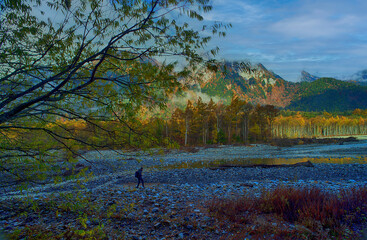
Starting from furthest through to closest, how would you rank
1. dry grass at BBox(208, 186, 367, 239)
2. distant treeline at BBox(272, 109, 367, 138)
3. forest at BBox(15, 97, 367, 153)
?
distant treeline at BBox(272, 109, 367, 138) < dry grass at BBox(208, 186, 367, 239) < forest at BBox(15, 97, 367, 153)

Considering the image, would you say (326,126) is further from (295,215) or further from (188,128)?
(295,215)

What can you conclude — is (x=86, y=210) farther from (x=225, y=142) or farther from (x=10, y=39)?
(x=225, y=142)

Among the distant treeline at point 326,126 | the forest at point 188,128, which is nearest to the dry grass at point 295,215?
the forest at point 188,128

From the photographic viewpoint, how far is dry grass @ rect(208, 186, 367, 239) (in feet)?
17.6

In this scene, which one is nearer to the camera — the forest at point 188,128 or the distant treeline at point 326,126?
the forest at point 188,128

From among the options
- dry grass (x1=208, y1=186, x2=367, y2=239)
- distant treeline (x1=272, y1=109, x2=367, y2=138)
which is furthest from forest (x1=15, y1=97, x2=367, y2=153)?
dry grass (x1=208, y1=186, x2=367, y2=239)

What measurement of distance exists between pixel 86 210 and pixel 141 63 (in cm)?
572

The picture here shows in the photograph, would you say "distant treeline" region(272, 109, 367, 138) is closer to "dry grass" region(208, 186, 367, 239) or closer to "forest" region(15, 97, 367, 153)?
"forest" region(15, 97, 367, 153)

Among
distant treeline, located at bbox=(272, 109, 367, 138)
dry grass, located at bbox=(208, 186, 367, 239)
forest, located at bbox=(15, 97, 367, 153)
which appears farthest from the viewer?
distant treeline, located at bbox=(272, 109, 367, 138)

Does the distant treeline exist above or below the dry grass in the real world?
below

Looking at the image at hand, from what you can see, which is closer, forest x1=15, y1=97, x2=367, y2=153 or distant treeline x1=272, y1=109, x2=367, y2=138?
forest x1=15, y1=97, x2=367, y2=153

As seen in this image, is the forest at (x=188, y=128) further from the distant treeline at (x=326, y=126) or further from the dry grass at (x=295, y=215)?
the dry grass at (x=295, y=215)

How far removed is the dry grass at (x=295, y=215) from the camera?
536cm

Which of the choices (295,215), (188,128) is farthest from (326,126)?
(295,215)
